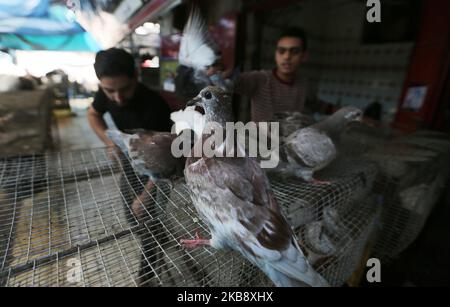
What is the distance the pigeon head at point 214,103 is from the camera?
0.75 meters

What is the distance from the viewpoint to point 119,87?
0.90 metres

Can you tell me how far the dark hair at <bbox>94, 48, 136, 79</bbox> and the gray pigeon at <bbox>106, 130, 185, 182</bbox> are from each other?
321 mm

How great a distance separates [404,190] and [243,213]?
1.39m

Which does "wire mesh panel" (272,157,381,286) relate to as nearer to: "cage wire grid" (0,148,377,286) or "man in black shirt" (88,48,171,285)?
"cage wire grid" (0,148,377,286)

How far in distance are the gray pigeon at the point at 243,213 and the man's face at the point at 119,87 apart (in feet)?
1.12

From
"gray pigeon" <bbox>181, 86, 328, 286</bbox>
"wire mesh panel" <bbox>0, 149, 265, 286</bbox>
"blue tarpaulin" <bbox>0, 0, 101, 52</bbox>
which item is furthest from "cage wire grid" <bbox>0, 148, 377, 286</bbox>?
"blue tarpaulin" <bbox>0, 0, 101, 52</bbox>

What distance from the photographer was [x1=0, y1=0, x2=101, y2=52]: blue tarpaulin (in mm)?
Result: 642

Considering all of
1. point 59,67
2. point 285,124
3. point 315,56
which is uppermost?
point 315,56

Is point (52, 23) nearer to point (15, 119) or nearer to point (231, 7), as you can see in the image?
point (15, 119)

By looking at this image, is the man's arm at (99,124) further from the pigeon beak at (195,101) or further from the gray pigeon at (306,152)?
the gray pigeon at (306,152)

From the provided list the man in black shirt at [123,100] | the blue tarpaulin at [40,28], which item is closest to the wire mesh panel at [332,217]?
the man in black shirt at [123,100]

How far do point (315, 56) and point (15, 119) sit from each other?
462 centimetres

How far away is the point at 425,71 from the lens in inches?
80.6
